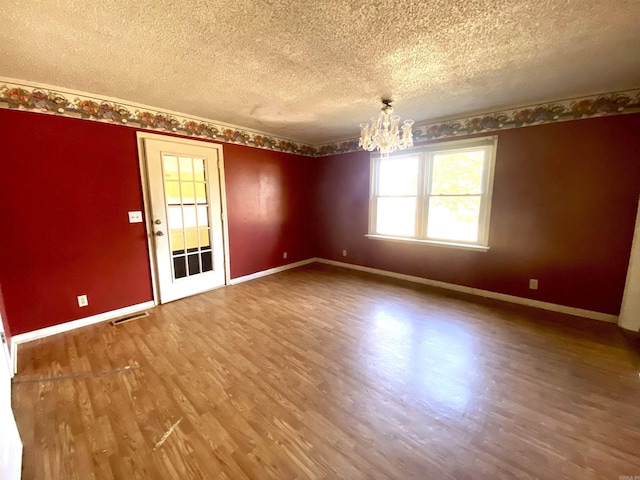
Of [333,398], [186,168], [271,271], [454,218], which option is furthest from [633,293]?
[186,168]

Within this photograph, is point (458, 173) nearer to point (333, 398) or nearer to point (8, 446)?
point (333, 398)

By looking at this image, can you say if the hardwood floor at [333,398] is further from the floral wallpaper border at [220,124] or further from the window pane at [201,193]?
the floral wallpaper border at [220,124]

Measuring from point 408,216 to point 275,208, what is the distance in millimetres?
2237

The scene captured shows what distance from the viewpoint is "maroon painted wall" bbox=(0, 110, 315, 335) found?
2.34 metres

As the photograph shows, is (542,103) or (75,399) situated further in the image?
(542,103)

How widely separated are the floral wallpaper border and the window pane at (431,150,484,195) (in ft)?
0.97

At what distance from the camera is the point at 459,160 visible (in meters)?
3.58

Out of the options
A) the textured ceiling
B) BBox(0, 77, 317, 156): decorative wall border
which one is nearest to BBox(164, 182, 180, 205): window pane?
BBox(0, 77, 317, 156): decorative wall border

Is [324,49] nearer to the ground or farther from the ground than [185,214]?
farther from the ground

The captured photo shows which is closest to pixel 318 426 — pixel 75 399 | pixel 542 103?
pixel 75 399

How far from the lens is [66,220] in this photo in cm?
259

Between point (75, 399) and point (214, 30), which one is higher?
point (214, 30)

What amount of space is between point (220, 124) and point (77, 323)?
2.87 m

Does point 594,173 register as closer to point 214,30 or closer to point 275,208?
point 214,30
